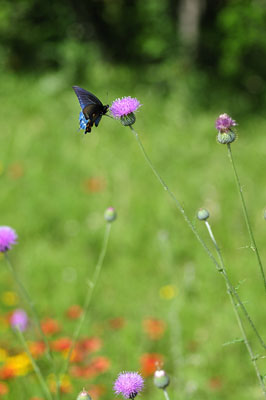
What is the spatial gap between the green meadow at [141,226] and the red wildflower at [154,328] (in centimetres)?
6

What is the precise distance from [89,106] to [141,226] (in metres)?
2.63

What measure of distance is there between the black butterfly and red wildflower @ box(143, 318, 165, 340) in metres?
1.69

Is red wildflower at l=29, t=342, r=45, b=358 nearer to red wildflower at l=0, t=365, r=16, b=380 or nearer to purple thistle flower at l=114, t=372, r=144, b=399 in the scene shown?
red wildflower at l=0, t=365, r=16, b=380

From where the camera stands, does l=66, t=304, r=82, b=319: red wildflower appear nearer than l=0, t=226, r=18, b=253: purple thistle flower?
No

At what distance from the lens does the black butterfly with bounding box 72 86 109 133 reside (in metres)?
1.15

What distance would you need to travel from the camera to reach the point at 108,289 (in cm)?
332

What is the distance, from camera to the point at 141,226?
3.78 meters

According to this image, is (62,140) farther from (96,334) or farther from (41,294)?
(96,334)

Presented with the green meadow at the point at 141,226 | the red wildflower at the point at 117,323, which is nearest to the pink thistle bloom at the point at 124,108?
the green meadow at the point at 141,226

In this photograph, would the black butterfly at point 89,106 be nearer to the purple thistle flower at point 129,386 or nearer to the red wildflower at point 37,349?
the purple thistle flower at point 129,386

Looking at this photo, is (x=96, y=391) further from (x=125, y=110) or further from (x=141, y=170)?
→ (x=141, y=170)

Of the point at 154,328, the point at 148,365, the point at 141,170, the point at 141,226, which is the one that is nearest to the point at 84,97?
the point at 148,365

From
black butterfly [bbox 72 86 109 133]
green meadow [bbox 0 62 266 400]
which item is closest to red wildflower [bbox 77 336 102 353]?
green meadow [bbox 0 62 266 400]

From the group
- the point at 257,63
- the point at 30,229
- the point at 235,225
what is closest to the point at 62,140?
the point at 30,229
